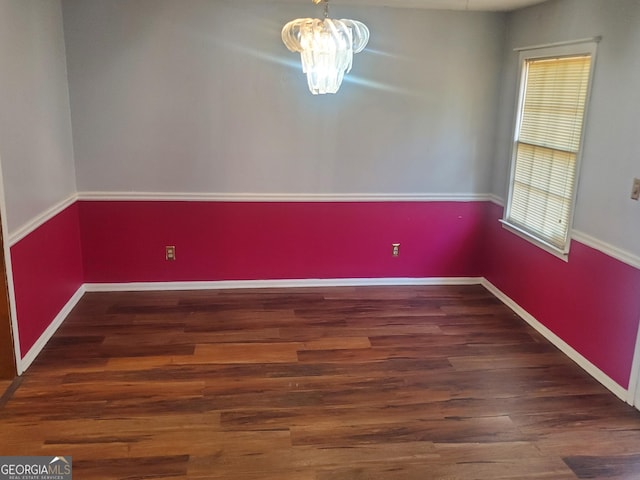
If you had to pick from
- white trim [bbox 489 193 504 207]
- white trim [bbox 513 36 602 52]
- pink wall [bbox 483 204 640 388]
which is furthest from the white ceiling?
pink wall [bbox 483 204 640 388]

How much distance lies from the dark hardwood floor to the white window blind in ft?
2.63

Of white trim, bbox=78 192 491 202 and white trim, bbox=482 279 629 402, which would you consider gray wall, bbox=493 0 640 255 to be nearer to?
white trim, bbox=482 279 629 402

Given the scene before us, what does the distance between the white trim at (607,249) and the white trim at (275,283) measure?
4.90 ft

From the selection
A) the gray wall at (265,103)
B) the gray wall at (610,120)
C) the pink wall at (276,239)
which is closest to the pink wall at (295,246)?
the pink wall at (276,239)

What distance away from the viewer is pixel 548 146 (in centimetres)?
385

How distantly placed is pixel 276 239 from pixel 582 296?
2345 millimetres

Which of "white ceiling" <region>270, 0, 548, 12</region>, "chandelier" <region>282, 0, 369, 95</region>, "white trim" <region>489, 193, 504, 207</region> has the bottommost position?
"white trim" <region>489, 193, 504, 207</region>

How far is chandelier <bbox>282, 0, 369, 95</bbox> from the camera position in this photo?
2772 millimetres

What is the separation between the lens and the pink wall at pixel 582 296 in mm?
3078

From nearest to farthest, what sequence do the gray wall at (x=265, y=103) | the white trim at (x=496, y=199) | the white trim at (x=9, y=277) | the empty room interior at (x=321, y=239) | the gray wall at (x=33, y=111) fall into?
1. the empty room interior at (x=321, y=239)
2. the white trim at (x=9, y=277)
3. the gray wall at (x=33, y=111)
4. the gray wall at (x=265, y=103)
5. the white trim at (x=496, y=199)

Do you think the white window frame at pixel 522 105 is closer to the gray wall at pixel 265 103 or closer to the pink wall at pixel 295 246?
the pink wall at pixel 295 246

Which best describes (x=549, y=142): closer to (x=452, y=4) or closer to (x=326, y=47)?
(x=452, y=4)

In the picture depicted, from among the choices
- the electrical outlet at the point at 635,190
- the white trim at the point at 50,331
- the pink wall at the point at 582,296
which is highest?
the electrical outlet at the point at 635,190

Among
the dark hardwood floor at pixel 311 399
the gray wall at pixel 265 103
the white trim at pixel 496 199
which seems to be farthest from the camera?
the white trim at pixel 496 199
